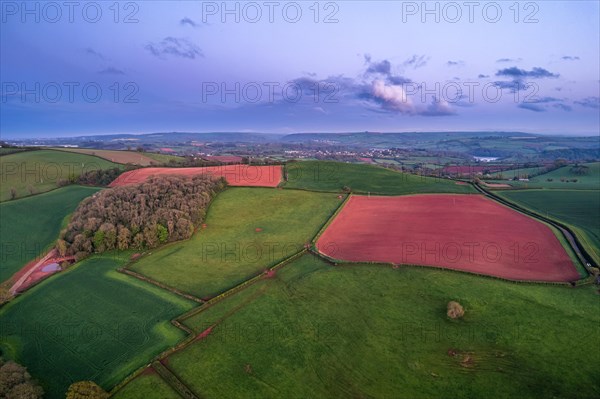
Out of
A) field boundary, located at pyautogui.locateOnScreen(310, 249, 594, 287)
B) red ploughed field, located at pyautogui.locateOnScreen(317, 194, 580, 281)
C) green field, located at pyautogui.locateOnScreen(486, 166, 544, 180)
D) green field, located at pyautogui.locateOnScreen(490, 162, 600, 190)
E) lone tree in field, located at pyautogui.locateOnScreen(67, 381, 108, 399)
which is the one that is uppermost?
green field, located at pyautogui.locateOnScreen(486, 166, 544, 180)

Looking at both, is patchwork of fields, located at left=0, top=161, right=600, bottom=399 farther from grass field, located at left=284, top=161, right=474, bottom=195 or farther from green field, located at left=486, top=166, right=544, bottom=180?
green field, located at left=486, top=166, right=544, bottom=180

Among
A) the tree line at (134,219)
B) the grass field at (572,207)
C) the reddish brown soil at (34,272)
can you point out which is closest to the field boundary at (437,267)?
the grass field at (572,207)

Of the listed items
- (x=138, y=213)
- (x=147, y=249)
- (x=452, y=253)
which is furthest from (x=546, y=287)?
(x=138, y=213)

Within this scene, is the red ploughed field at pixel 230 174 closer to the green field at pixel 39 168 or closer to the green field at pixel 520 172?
the green field at pixel 39 168

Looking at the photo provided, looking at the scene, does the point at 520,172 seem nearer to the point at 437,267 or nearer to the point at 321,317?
the point at 437,267

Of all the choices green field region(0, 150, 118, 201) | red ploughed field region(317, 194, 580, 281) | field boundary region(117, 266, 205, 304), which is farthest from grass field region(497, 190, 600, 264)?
green field region(0, 150, 118, 201)

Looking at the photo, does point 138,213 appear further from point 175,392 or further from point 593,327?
point 593,327
